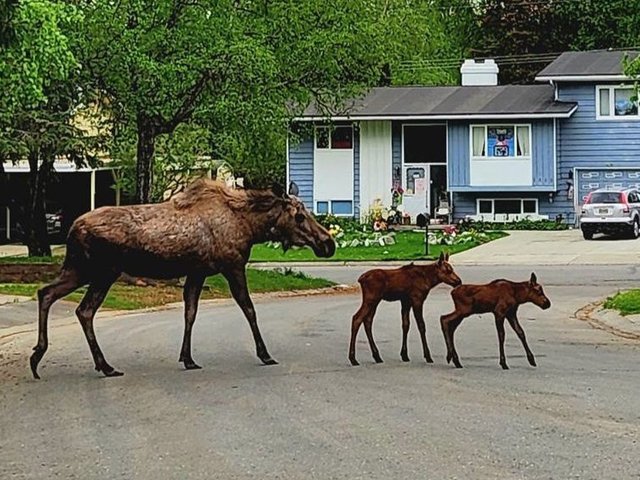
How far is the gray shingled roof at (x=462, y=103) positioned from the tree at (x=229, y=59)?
2325 centimetres

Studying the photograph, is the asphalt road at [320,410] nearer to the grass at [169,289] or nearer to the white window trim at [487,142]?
the grass at [169,289]

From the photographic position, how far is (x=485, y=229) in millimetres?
48469

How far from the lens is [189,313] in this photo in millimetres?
13242

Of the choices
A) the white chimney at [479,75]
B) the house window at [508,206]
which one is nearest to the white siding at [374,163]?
the house window at [508,206]

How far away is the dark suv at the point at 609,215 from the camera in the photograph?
4247 cm

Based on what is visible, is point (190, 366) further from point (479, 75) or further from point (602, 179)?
point (479, 75)

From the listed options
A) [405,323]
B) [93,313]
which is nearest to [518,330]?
[405,323]

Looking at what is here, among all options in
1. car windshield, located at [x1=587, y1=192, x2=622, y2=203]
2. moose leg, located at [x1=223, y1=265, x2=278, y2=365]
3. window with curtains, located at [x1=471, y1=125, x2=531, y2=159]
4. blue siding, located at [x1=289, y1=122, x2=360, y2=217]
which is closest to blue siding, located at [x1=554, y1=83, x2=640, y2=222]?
window with curtains, located at [x1=471, y1=125, x2=531, y2=159]

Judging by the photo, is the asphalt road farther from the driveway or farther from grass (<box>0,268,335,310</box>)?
the driveway

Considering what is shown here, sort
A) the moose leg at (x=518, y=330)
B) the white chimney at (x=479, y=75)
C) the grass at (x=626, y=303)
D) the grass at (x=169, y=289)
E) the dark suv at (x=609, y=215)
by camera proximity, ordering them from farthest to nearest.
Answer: the white chimney at (x=479, y=75)
the dark suv at (x=609, y=215)
the grass at (x=169, y=289)
the grass at (x=626, y=303)
the moose leg at (x=518, y=330)

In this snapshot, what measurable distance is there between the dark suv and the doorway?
9.92 meters

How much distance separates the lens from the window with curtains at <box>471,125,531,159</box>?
164ft

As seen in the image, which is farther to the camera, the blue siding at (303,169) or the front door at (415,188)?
the blue siding at (303,169)

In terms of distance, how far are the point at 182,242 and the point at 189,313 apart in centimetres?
83
